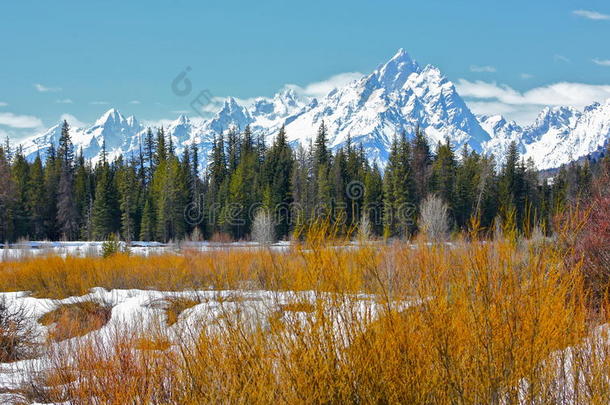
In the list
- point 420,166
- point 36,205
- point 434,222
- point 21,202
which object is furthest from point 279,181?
point 434,222

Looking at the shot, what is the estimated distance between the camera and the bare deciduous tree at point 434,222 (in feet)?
13.4

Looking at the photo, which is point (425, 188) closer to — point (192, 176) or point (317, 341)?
point (192, 176)

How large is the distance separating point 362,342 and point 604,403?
1673mm

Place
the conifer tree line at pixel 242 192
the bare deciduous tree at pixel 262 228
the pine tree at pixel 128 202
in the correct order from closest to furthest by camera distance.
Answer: the bare deciduous tree at pixel 262 228 → the conifer tree line at pixel 242 192 → the pine tree at pixel 128 202

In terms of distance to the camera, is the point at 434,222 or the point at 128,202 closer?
the point at 434,222

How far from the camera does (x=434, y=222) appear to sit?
14.6 metres

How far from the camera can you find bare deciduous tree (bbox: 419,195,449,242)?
Answer: 4.10 m

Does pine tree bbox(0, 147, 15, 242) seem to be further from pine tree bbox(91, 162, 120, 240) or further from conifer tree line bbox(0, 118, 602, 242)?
pine tree bbox(91, 162, 120, 240)

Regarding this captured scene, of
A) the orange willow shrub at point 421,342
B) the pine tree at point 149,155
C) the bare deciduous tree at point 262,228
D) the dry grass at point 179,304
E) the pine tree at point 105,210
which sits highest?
the pine tree at point 149,155

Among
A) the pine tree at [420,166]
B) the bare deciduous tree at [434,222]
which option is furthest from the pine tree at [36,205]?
the bare deciduous tree at [434,222]

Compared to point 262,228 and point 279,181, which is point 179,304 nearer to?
point 262,228

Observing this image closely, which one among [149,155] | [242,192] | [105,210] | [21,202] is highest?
[149,155]

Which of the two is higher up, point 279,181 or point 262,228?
point 279,181

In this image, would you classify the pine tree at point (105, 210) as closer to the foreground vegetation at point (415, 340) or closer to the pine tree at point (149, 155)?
the pine tree at point (149, 155)
